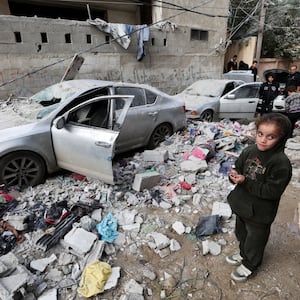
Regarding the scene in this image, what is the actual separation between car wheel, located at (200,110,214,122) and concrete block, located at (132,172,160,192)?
3792 millimetres

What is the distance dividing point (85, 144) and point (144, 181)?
1040 millimetres

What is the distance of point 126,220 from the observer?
10.8 feet

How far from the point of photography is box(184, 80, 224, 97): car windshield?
7.95 m

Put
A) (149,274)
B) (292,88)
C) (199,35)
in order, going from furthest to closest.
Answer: (199,35) < (292,88) < (149,274)

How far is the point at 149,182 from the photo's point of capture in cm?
402

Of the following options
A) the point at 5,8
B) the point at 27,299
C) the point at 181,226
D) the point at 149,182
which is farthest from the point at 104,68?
the point at 27,299

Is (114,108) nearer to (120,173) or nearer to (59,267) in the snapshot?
(120,173)

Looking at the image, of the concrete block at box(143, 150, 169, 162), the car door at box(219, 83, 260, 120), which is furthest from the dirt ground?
the car door at box(219, 83, 260, 120)

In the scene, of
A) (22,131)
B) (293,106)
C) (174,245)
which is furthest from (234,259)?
(293,106)

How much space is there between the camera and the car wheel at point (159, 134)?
5.52 metres

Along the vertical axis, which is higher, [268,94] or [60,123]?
[60,123]

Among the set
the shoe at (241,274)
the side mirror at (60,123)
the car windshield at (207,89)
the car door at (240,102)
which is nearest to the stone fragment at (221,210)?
the shoe at (241,274)

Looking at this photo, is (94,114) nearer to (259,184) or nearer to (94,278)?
(94,278)

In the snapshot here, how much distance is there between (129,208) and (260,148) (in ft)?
6.95
